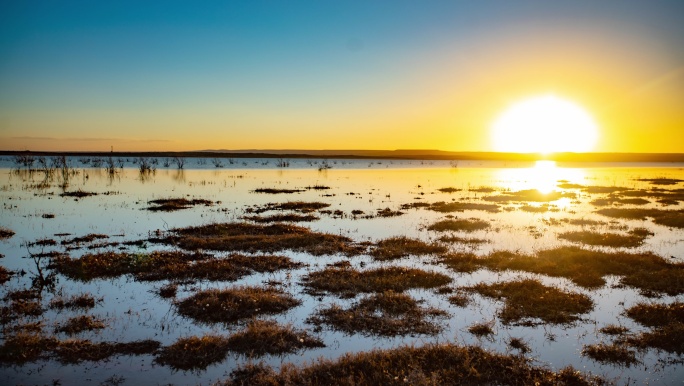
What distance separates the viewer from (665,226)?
28984mm

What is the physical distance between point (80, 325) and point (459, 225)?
71.7ft

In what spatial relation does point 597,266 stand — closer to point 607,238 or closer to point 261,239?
Result: point 607,238

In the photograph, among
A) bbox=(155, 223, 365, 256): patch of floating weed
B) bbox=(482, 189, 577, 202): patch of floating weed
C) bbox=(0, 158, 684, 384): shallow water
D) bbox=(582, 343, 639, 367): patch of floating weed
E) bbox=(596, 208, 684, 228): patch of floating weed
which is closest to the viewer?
bbox=(0, 158, 684, 384): shallow water

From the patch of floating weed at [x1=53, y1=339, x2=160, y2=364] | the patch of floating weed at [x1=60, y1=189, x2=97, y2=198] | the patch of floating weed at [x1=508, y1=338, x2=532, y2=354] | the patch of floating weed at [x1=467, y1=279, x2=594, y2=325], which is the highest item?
the patch of floating weed at [x1=60, y1=189, x2=97, y2=198]

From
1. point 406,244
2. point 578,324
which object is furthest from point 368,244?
point 578,324

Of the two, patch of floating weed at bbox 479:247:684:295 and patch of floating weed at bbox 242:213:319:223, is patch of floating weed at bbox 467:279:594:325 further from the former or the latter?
patch of floating weed at bbox 242:213:319:223

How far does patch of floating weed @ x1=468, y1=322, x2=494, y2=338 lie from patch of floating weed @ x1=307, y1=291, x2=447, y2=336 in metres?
0.92

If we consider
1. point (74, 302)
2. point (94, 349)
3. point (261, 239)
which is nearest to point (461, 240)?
point (261, 239)

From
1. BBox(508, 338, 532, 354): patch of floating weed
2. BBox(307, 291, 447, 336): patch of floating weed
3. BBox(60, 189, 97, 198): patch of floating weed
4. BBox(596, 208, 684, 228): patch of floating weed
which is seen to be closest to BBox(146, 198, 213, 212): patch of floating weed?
BBox(60, 189, 97, 198): patch of floating weed

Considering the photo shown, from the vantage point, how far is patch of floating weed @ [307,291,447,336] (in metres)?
12.0

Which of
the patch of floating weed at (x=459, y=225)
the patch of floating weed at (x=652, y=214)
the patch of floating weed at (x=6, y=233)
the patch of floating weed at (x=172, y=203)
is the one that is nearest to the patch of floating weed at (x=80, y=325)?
the patch of floating weed at (x=6, y=233)

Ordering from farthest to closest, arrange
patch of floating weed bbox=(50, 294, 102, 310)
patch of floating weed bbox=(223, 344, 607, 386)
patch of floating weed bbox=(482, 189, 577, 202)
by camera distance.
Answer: patch of floating weed bbox=(482, 189, 577, 202) → patch of floating weed bbox=(50, 294, 102, 310) → patch of floating weed bbox=(223, 344, 607, 386)

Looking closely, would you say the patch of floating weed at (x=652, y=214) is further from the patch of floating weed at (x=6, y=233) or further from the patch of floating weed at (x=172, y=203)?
the patch of floating weed at (x=6, y=233)

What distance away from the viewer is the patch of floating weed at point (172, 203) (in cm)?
3441
